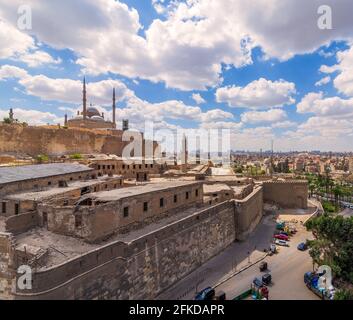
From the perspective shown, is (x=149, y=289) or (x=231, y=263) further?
(x=231, y=263)

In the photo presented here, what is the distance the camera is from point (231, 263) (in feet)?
69.8

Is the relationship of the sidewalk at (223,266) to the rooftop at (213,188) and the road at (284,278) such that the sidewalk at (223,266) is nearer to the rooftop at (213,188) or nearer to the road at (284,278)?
the road at (284,278)

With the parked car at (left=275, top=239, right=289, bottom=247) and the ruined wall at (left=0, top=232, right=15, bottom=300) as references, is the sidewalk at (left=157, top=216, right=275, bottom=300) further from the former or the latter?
the ruined wall at (left=0, top=232, right=15, bottom=300)

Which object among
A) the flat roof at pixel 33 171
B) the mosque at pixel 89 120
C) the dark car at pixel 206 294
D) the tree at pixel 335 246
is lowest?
the dark car at pixel 206 294

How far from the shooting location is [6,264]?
13.4 metres

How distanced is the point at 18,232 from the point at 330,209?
46.4 meters

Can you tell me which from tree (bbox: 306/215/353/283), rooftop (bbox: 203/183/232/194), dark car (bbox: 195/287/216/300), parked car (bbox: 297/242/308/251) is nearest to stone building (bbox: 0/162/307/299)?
dark car (bbox: 195/287/216/300)

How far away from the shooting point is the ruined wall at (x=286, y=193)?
129 feet

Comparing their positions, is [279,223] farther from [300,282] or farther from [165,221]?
[165,221]

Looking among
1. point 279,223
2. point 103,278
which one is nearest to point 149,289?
point 103,278

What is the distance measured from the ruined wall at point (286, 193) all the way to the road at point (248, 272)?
1150cm

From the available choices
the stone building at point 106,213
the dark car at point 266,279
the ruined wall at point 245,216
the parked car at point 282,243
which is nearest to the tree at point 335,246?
the dark car at point 266,279
